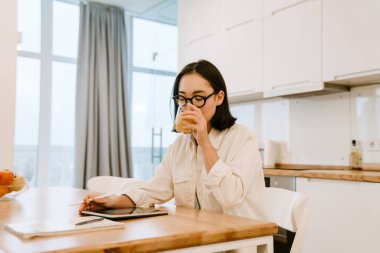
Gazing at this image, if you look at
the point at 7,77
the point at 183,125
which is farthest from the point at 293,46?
the point at 7,77

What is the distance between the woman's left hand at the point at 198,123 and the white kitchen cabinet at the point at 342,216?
1.34 metres

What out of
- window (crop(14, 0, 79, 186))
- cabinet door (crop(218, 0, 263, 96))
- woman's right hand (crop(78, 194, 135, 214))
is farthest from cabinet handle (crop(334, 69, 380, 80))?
window (crop(14, 0, 79, 186))

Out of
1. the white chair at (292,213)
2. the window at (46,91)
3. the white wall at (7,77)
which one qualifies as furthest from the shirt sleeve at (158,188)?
the window at (46,91)

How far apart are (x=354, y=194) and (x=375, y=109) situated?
75 cm

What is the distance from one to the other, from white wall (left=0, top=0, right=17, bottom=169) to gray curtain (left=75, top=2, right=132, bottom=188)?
1.97 metres

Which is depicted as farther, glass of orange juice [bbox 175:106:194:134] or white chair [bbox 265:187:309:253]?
glass of orange juice [bbox 175:106:194:134]

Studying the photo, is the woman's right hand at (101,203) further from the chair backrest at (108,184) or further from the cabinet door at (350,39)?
the cabinet door at (350,39)

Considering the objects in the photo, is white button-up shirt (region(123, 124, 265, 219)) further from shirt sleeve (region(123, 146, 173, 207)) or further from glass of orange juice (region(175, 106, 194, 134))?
glass of orange juice (region(175, 106, 194, 134))

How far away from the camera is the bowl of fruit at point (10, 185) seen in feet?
5.49

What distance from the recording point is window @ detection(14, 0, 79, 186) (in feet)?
14.9

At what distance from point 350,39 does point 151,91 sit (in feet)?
9.27

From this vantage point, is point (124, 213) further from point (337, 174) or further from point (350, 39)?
point (350, 39)

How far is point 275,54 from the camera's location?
327cm

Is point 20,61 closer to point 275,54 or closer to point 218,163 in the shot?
point 275,54
